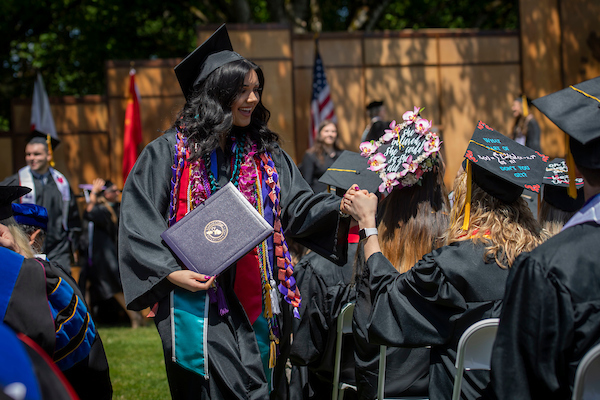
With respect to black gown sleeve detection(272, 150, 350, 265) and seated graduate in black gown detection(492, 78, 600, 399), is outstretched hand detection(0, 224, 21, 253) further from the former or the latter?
seated graduate in black gown detection(492, 78, 600, 399)

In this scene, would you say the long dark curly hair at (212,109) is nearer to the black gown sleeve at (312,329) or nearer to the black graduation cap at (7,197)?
the black graduation cap at (7,197)

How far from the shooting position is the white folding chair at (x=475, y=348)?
2.16m

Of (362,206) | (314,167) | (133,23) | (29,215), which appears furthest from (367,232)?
(133,23)

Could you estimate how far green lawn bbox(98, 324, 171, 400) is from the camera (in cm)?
495

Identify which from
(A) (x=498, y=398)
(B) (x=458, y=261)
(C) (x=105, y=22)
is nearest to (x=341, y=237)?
(B) (x=458, y=261)

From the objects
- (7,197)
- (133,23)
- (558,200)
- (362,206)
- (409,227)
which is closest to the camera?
(362,206)

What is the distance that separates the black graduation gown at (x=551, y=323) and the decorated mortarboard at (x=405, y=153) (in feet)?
4.72

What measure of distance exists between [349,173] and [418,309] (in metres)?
1.67

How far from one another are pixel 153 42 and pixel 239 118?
45.3 feet

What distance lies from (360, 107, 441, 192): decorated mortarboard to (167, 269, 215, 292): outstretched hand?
1.10 metres

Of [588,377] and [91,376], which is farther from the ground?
[588,377]

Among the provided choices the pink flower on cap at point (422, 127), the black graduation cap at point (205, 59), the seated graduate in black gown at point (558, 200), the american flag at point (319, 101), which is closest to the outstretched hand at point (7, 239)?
the black graduation cap at point (205, 59)

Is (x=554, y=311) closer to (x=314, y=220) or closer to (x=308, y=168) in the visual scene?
(x=314, y=220)

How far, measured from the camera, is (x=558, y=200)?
3.82 m
